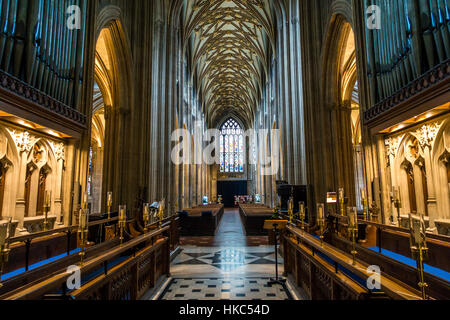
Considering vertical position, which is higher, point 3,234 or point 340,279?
point 3,234

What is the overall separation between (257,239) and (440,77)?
7.91 metres

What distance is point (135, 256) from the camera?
4.02 metres

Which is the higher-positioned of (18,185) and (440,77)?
(440,77)

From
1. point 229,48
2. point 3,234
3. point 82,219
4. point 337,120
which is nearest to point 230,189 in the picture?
point 229,48

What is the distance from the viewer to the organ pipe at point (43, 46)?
400 centimetres

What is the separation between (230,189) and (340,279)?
119 feet

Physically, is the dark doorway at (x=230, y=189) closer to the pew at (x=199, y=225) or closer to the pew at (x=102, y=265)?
the pew at (x=199, y=225)

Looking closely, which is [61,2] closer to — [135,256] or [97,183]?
[135,256]

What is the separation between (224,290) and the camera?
182 inches

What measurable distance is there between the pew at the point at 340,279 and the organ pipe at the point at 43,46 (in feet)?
15.8

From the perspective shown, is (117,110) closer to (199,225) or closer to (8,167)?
(8,167)

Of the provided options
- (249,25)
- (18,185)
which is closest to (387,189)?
(18,185)

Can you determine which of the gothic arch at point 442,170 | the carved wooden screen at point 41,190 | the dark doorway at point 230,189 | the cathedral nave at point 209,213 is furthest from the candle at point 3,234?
the dark doorway at point 230,189
